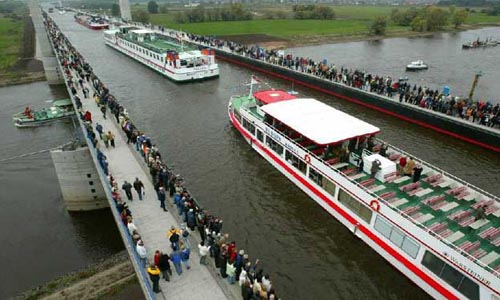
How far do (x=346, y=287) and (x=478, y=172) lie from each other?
53.4 ft

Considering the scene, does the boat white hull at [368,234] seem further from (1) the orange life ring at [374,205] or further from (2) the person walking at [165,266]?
(2) the person walking at [165,266]

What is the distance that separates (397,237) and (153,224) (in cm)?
1190

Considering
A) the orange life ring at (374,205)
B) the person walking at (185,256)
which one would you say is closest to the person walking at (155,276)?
the person walking at (185,256)

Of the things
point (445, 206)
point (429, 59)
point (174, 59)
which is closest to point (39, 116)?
point (174, 59)

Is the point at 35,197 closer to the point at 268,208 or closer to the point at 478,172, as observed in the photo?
the point at 268,208

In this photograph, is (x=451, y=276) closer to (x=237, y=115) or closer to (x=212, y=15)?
(x=237, y=115)

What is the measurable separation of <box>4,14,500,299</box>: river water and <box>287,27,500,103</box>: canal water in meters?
18.8

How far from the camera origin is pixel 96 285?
17.4 m

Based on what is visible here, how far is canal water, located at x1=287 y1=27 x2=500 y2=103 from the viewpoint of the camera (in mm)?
49500

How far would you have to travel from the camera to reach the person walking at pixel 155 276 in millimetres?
13109

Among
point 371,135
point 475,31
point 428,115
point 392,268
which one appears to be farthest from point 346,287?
point 475,31

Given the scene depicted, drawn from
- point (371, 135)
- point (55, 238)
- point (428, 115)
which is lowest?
point (55, 238)

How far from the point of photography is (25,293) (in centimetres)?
1789

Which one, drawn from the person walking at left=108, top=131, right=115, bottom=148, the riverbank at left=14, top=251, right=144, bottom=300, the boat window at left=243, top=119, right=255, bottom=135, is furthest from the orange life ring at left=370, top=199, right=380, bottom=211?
the person walking at left=108, top=131, right=115, bottom=148
